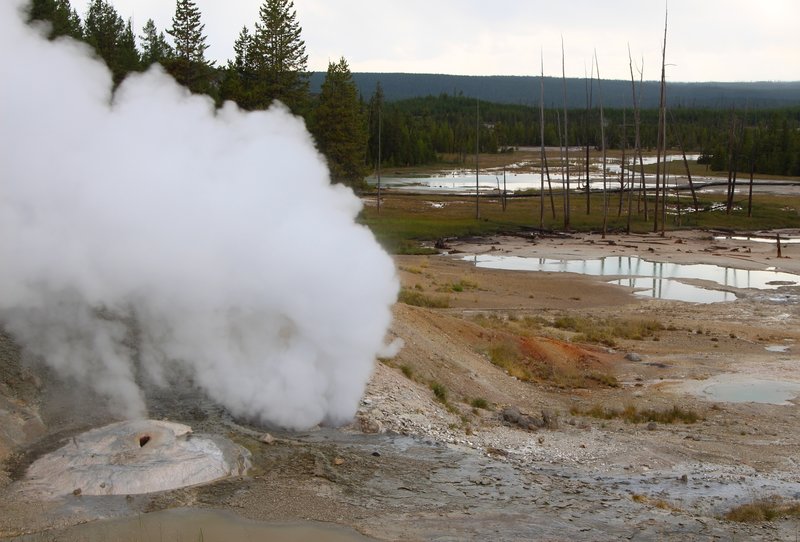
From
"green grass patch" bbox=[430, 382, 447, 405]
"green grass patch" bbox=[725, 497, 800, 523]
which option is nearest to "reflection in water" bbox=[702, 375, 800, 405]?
"green grass patch" bbox=[430, 382, 447, 405]

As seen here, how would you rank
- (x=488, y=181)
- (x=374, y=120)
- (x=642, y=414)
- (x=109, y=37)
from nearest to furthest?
(x=642, y=414) < (x=109, y=37) < (x=488, y=181) < (x=374, y=120)

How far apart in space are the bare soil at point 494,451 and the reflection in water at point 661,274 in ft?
43.5

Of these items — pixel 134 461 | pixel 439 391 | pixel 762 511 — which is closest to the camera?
pixel 762 511

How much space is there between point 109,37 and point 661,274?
4703 centimetres

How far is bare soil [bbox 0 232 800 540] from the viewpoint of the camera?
9.90 m

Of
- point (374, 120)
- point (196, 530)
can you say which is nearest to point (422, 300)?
point (196, 530)

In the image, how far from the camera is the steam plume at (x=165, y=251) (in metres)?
12.7

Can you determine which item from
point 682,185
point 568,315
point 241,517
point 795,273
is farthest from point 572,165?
point 241,517

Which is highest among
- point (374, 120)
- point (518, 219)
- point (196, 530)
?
point (374, 120)

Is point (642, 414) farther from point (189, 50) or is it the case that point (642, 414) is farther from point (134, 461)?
point (189, 50)

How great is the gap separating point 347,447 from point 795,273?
3429cm

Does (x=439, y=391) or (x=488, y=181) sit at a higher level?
(x=488, y=181)

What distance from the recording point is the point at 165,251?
1298 centimetres

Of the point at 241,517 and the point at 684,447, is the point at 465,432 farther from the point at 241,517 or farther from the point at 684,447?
the point at 241,517
